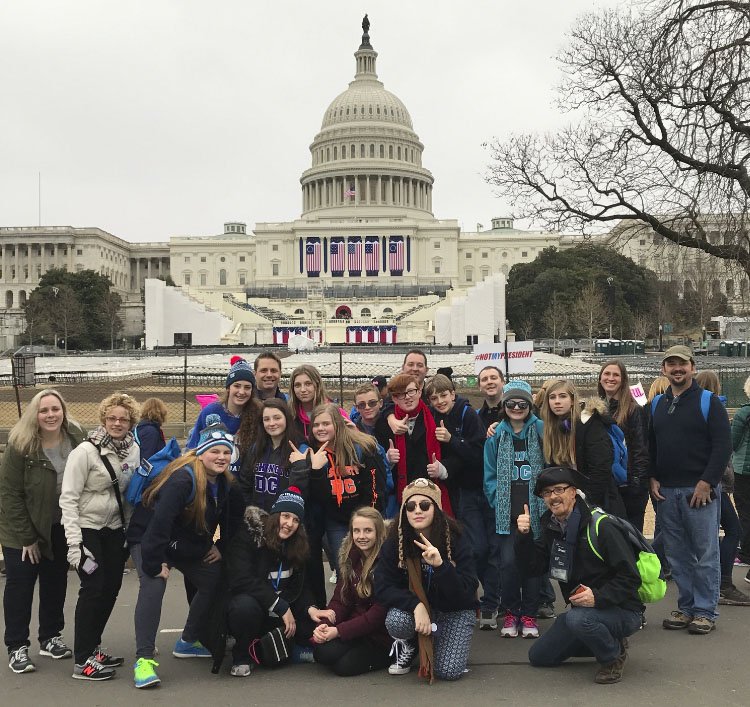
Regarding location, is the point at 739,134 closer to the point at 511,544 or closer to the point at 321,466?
the point at 511,544

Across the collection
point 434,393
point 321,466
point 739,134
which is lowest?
point 321,466

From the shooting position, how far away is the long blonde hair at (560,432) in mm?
7031

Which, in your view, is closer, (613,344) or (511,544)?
(511,544)

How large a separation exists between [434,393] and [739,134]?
6380 mm

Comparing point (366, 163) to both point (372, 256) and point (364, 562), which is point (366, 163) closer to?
point (372, 256)

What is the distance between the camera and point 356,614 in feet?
21.1

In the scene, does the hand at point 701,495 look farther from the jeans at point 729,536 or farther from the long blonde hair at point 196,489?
the long blonde hair at point 196,489

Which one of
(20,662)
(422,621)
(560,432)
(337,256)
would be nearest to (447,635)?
(422,621)

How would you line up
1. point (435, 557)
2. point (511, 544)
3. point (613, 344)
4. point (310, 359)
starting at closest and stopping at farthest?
point (435, 557) < point (511, 544) < point (310, 359) < point (613, 344)

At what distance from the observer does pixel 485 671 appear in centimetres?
624

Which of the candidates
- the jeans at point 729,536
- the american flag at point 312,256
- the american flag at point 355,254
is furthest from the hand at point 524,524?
the american flag at point 312,256

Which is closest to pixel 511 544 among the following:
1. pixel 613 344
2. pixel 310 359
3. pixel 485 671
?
pixel 485 671

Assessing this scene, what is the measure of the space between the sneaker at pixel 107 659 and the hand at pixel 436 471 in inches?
Answer: 108

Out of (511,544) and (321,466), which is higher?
(321,466)
